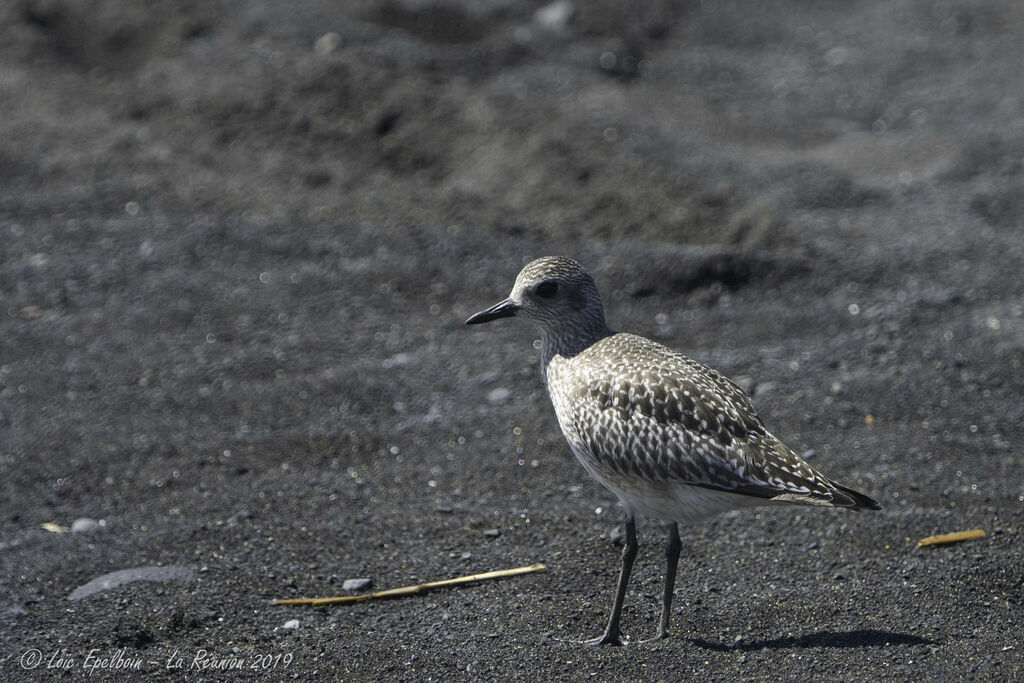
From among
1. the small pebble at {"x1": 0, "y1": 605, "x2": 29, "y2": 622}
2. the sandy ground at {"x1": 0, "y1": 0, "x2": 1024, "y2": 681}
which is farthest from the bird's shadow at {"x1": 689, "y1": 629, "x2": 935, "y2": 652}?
the small pebble at {"x1": 0, "y1": 605, "x2": 29, "y2": 622}

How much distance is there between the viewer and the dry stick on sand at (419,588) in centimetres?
623

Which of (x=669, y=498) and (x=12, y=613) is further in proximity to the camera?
(x=12, y=613)

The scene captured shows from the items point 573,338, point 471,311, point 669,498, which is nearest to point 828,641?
point 669,498

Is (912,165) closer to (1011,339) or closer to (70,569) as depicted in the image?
(1011,339)

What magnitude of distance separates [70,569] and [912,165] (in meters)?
8.19

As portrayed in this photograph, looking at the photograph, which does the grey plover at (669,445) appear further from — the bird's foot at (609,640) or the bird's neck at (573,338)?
the bird's neck at (573,338)

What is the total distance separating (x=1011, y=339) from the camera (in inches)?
330

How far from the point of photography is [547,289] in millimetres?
6426

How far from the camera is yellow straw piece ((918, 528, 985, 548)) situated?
20.9ft

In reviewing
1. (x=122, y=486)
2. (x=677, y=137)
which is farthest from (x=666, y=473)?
(x=677, y=137)

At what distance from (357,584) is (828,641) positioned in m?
2.49

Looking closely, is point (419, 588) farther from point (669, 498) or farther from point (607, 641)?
point (669, 498)

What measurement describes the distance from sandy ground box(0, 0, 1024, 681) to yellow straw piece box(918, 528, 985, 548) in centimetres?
11

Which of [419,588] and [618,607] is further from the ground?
[618,607]
